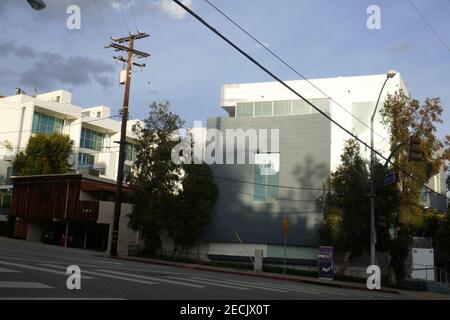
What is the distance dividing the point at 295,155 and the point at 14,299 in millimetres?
28597

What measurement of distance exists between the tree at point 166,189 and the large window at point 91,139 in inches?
1407

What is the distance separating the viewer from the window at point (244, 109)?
44188 mm

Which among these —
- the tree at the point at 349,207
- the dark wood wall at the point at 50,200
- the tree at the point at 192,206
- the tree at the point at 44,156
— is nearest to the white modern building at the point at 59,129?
the tree at the point at 44,156

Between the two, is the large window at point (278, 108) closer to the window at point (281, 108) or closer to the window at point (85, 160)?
the window at point (281, 108)

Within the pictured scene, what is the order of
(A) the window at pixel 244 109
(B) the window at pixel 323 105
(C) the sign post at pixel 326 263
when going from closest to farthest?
(C) the sign post at pixel 326 263, (B) the window at pixel 323 105, (A) the window at pixel 244 109

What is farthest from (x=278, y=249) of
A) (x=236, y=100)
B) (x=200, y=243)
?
(x=236, y=100)

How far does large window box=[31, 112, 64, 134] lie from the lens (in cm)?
6401

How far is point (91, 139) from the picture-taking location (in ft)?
236

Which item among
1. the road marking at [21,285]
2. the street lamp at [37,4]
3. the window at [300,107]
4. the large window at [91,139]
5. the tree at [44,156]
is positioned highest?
the large window at [91,139]

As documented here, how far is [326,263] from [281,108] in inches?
724

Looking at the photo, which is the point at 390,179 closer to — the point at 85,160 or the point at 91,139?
the point at 85,160

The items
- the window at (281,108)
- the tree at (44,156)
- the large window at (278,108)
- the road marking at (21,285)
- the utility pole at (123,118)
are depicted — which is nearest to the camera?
the road marking at (21,285)

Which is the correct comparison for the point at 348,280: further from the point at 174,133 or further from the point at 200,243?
the point at 174,133

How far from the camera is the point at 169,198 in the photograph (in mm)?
34906
